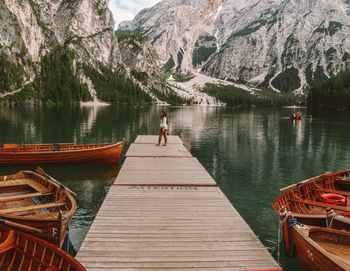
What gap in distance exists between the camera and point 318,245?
24.0 ft

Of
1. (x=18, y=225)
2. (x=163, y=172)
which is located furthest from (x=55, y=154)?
(x=18, y=225)

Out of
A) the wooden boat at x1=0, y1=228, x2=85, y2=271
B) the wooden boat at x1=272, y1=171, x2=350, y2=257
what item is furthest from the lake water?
the wooden boat at x1=0, y1=228, x2=85, y2=271

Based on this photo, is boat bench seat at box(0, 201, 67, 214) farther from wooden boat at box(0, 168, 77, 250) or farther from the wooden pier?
the wooden pier

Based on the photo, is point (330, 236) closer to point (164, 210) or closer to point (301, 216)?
point (301, 216)

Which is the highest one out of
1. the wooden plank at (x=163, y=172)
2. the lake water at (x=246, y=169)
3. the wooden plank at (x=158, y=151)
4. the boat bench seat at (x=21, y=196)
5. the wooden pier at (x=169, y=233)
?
the boat bench seat at (x=21, y=196)

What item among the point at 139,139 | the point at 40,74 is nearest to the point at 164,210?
the point at 139,139

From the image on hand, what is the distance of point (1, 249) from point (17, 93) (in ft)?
595

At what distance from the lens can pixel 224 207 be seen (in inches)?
472

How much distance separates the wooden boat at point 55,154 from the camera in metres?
23.3

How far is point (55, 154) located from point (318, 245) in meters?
22.1

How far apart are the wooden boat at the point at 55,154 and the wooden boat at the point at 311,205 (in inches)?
687

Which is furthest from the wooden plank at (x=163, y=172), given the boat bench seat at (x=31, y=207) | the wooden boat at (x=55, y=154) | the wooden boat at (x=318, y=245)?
the wooden boat at (x=318, y=245)

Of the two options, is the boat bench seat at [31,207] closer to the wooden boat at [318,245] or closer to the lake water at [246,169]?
the lake water at [246,169]

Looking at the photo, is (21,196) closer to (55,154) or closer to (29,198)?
(29,198)
